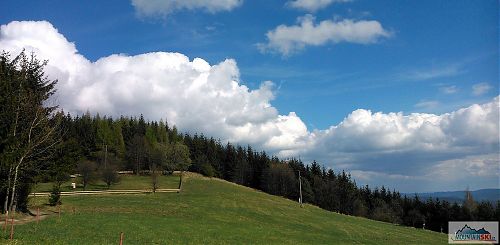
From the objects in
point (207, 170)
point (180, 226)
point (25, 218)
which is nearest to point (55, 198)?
point (25, 218)

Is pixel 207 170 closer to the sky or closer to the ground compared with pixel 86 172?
closer to the ground

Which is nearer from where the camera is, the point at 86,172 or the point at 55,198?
the point at 55,198

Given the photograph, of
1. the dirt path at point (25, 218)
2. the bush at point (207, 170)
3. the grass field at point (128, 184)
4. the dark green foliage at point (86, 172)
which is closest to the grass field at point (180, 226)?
the dirt path at point (25, 218)

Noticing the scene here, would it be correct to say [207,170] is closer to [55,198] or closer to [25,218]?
[55,198]

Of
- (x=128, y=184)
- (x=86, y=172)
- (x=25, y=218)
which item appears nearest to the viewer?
(x=25, y=218)

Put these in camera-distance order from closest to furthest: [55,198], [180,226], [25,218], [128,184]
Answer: [25,218]
[180,226]
[55,198]
[128,184]

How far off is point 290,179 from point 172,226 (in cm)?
10133

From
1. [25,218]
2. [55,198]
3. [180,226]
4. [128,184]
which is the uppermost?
[55,198]

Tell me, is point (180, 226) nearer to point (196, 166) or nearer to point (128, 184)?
point (128, 184)

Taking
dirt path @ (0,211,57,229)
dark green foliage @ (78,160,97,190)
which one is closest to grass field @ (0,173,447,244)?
dirt path @ (0,211,57,229)

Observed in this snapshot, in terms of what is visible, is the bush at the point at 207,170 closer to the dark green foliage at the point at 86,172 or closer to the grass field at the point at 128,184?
the grass field at the point at 128,184

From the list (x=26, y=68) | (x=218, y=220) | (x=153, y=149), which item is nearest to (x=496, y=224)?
(x=218, y=220)

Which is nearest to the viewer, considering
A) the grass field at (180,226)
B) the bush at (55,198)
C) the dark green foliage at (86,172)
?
the grass field at (180,226)

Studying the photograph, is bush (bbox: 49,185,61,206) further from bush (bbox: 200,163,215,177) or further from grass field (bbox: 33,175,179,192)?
bush (bbox: 200,163,215,177)
